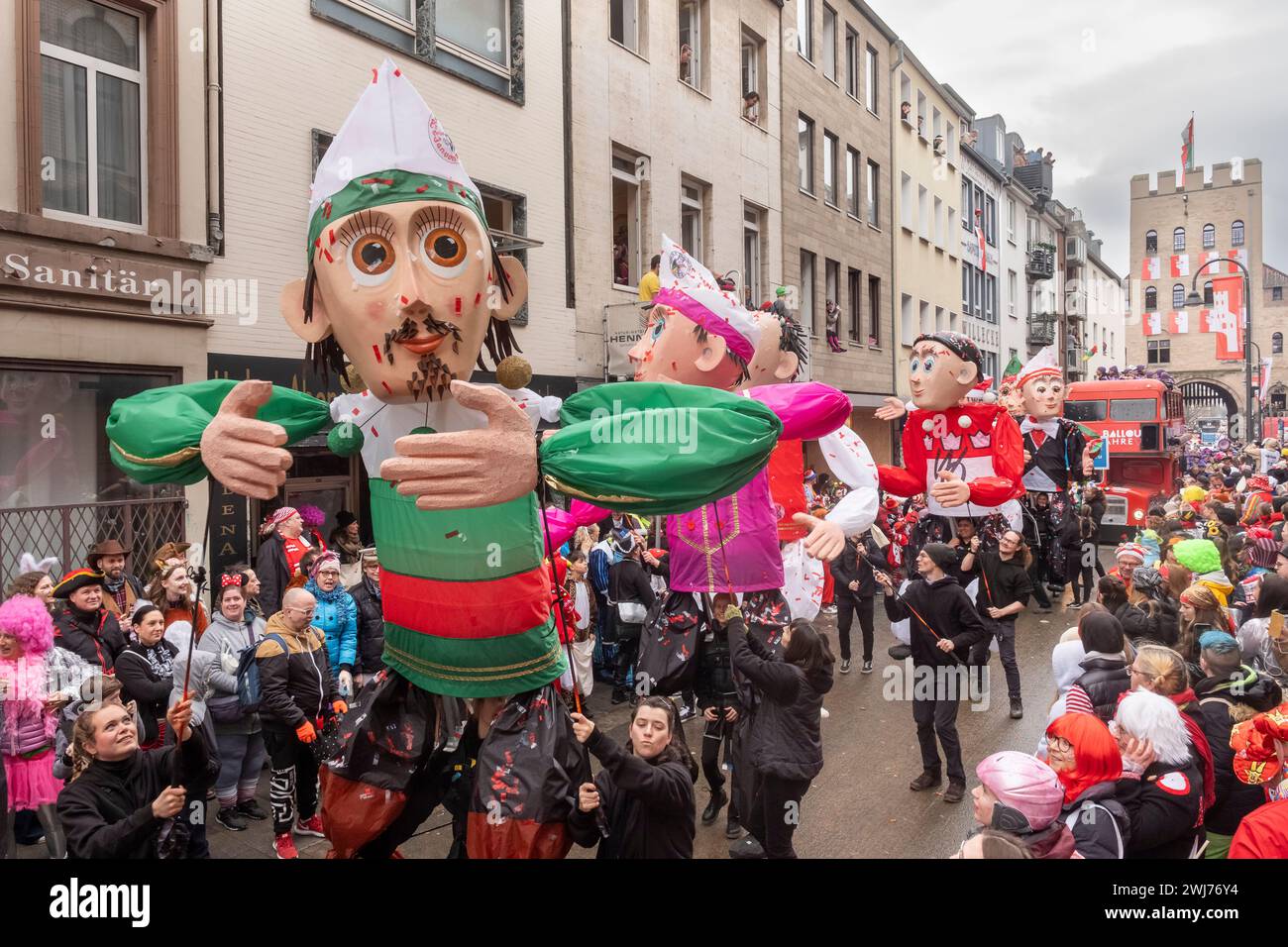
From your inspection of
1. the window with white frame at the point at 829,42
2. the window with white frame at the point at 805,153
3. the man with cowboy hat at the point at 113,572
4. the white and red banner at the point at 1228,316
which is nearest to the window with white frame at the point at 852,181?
the window with white frame at the point at 829,42

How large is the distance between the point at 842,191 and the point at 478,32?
38.4ft

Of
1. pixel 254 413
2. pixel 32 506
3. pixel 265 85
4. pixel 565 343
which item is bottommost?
pixel 32 506

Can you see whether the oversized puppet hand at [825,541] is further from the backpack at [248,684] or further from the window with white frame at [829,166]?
the window with white frame at [829,166]

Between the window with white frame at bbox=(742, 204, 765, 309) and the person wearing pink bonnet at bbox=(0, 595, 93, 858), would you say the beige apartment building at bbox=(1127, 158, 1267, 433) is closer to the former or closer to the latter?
the window with white frame at bbox=(742, 204, 765, 309)

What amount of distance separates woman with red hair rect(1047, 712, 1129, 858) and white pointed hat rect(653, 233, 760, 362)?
2220 mm

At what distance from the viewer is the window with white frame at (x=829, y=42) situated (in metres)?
20.4

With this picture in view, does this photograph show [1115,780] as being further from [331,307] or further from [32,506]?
[32,506]

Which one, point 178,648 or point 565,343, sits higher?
point 565,343

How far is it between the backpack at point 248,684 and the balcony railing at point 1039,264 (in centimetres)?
3546

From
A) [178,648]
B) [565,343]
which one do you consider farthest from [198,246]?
[565,343]

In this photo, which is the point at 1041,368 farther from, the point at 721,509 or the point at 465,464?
the point at 465,464
